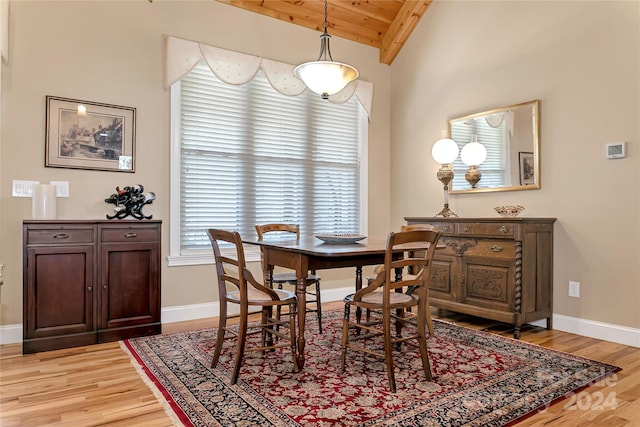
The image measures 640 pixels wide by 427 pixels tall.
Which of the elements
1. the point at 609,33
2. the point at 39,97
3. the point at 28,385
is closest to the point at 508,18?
the point at 609,33

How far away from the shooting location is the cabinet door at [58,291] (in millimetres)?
2807

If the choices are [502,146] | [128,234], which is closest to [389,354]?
[128,234]

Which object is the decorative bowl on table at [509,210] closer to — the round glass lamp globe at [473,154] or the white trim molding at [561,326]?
the round glass lamp globe at [473,154]

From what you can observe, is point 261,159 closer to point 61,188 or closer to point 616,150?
point 61,188

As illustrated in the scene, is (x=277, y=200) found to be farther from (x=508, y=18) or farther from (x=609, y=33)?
(x=609, y=33)

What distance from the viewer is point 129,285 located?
10.4 feet

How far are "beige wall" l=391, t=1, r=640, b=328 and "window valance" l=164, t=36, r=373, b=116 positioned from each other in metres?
1.44

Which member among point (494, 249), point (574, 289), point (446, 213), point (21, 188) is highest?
point (21, 188)

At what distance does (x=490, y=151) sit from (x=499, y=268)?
127 cm

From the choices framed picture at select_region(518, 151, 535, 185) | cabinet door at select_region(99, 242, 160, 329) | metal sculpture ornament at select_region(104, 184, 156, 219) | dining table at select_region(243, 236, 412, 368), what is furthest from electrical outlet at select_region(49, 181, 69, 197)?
framed picture at select_region(518, 151, 535, 185)

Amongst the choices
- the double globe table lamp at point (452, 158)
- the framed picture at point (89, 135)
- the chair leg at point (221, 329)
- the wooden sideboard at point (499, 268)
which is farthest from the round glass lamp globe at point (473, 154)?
the framed picture at point (89, 135)

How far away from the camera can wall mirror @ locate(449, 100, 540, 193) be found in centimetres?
367

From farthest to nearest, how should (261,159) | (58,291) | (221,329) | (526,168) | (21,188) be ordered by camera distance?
(261,159)
(526,168)
(21,188)
(58,291)
(221,329)

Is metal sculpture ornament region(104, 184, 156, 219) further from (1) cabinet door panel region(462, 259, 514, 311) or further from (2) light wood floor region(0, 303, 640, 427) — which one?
(1) cabinet door panel region(462, 259, 514, 311)
